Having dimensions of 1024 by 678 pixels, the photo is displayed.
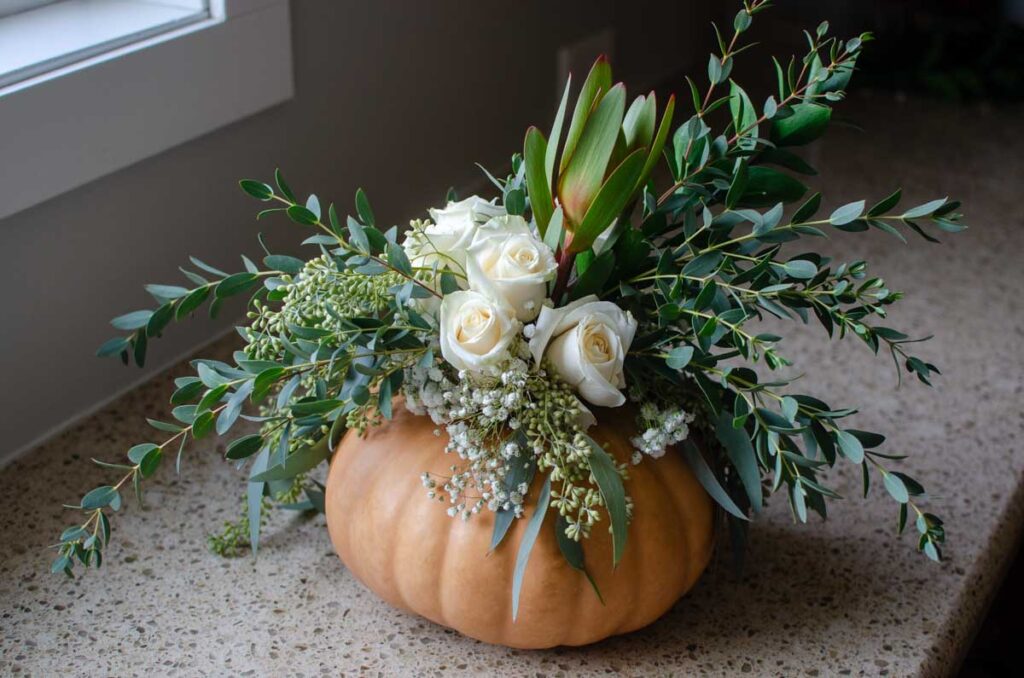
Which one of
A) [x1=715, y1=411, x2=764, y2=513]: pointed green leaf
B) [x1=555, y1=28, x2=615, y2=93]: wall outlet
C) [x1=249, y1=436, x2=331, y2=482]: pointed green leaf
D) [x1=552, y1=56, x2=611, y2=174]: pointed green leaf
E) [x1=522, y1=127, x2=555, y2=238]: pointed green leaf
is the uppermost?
[x1=552, y1=56, x2=611, y2=174]: pointed green leaf

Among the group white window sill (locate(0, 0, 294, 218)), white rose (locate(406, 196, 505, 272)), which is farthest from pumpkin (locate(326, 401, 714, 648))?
white window sill (locate(0, 0, 294, 218))

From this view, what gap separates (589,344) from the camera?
0.69 metres

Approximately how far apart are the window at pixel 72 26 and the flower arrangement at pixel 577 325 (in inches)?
13.0

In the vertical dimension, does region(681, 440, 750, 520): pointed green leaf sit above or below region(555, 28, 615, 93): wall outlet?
above

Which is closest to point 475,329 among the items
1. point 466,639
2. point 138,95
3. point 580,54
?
point 466,639

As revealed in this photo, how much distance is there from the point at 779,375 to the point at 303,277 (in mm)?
576

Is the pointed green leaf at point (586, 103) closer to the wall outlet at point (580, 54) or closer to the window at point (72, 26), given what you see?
the window at point (72, 26)

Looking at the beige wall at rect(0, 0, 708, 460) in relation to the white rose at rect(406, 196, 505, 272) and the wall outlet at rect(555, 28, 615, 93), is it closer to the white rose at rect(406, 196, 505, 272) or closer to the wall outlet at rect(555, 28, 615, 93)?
the wall outlet at rect(555, 28, 615, 93)

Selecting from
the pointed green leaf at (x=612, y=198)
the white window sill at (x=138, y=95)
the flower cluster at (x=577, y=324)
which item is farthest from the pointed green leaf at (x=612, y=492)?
the white window sill at (x=138, y=95)

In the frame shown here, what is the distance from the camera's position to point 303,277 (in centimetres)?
75

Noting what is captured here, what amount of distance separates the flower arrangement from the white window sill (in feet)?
0.91

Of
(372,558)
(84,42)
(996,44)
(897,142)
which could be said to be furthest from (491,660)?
(996,44)

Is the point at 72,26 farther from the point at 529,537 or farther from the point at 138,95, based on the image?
the point at 529,537

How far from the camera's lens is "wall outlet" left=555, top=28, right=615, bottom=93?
5.71 ft
